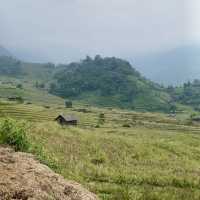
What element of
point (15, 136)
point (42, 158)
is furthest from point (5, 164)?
point (15, 136)

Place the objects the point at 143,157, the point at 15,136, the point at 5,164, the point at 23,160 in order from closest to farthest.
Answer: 1. the point at 5,164
2. the point at 23,160
3. the point at 15,136
4. the point at 143,157

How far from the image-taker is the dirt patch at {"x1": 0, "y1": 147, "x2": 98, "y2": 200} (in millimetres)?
11902

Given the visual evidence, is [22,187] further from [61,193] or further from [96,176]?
[96,176]

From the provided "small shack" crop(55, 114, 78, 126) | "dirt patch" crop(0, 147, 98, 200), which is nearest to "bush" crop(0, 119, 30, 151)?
"dirt patch" crop(0, 147, 98, 200)

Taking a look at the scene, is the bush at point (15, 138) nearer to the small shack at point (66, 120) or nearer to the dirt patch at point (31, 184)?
the dirt patch at point (31, 184)

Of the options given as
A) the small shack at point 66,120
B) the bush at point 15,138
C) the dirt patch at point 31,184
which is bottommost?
the small shack at point 66,120

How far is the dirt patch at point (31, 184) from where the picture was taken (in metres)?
11.9

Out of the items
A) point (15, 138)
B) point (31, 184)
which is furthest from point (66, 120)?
point (31, 184)

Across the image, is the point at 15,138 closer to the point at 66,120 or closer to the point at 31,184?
the point at 31,184

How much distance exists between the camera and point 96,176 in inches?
909

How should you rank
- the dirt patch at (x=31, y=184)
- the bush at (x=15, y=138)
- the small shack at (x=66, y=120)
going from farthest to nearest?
1. the small shack at (x=66, y=120)
2. the bush at (x=15, y=138)
3. the dirt patch at (x=31, y=184)

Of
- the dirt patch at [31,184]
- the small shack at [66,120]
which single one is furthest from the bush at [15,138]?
the small shack at [66,120]

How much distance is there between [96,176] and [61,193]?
10.5m

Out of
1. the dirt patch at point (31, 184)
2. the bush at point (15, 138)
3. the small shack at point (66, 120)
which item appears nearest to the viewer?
the dirt patch at point (31, 184)
